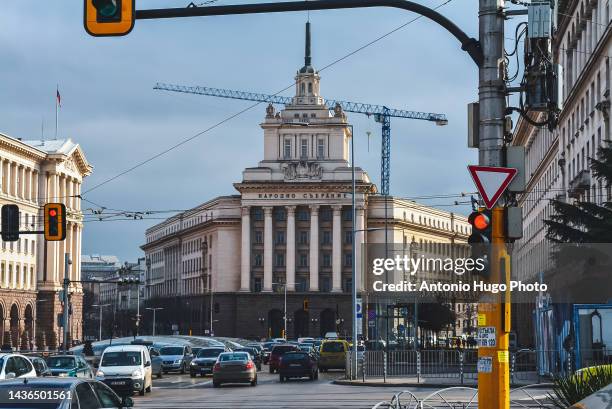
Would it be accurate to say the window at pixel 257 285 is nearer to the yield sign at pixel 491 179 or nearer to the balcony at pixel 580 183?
the balcony at pixel 580 183

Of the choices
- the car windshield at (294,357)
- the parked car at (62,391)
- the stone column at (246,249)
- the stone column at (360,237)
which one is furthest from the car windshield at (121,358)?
the stone column at (246,249)

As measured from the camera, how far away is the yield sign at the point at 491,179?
15.2 m

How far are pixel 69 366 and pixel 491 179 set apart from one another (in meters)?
24.7

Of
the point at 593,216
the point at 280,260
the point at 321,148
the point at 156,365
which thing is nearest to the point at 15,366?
the point at 593,216

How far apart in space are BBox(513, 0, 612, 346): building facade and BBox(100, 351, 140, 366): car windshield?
538 inches

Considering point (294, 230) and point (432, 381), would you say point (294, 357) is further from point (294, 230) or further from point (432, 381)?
point (294, 230)

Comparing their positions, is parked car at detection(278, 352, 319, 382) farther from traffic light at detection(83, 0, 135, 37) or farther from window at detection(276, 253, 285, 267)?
window at detection(276, 253, 285, 267)

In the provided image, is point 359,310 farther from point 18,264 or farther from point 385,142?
point 385,142

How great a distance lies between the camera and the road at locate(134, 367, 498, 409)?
3092 cm

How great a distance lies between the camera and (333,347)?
197ft

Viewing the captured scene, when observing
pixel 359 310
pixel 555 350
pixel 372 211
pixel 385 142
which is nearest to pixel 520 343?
pixel 359 310

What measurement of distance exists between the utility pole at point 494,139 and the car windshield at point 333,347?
44827 mm

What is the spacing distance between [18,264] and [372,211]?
4880 centimetres

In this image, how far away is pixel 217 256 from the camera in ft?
495
